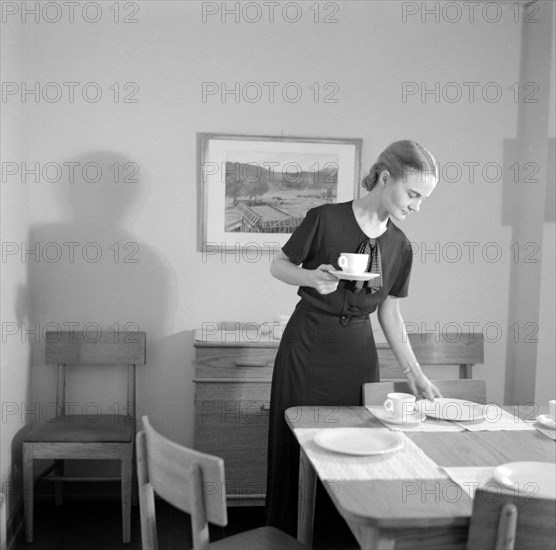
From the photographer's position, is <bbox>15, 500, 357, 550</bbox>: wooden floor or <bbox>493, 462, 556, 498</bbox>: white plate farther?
<bbox>15, 500, 357, 550</bbox>: wooden floor

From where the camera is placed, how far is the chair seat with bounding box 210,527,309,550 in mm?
2057

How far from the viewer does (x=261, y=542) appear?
2.09 metres

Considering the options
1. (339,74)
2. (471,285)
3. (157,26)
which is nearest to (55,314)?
(157,26)

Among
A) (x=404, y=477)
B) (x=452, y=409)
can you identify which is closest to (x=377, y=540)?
(x=404, y=477)

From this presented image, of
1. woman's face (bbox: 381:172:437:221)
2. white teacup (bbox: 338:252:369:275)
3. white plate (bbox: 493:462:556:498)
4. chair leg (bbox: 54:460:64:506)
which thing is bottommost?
chair leg (bbox: 54:460:64:506)

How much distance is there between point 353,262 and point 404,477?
35.4 inches

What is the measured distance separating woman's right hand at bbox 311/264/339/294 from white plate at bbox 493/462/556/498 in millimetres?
913

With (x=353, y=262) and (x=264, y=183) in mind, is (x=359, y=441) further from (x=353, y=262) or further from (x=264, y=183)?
(x=264, y=183)

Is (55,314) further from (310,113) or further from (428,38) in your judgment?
(428,38)

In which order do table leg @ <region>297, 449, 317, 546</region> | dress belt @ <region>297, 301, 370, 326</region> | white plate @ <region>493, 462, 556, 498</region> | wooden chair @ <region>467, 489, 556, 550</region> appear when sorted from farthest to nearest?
dress belt @ <region>297, 301, 370, 326</region> < table leg @ <region>297, 449, 317, 546</region> < white plate @ <region>493, 462, 556, 498</region> < wooden chair @ <region>467, 489, 556, 550</region>

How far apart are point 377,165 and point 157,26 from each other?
177cm

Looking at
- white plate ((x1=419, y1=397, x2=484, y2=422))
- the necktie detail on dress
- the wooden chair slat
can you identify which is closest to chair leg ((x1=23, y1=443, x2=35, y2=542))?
the wooden chair slat

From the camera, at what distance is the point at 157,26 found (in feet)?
12.4

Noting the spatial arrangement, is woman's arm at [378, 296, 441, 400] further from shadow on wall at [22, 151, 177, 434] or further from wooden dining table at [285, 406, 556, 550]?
shadow on wall at [22, 151, 177, 434]
